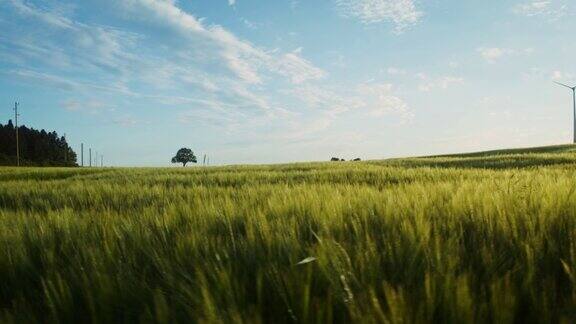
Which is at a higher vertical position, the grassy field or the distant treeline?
the distant treeline

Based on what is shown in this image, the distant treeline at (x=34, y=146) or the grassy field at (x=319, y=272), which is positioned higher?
the distant treeline at (x=34, y=146)

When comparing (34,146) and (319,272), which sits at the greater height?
(34,146)

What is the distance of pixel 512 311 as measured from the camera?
878 millimetres

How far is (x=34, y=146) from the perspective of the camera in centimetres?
13162

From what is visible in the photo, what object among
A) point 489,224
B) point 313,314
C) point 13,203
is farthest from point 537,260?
point 13,203

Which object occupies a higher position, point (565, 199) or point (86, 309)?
point (565, 199)

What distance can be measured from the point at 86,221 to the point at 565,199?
7.19ft

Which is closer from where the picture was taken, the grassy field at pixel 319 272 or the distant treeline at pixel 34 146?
the grassy field at pixel 319 272

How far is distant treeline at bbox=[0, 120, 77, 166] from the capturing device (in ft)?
407

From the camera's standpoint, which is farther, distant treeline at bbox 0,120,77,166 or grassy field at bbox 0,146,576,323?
distant treeline at bbox 0,120,77,166

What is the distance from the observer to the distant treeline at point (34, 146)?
124 m

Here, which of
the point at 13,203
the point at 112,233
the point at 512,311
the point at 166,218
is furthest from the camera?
the point at 13,203

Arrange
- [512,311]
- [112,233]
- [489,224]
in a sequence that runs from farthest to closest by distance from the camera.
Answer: [112,233] → [489,224] → [512,311]

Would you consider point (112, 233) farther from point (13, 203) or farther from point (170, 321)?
point (13, 203)
